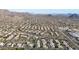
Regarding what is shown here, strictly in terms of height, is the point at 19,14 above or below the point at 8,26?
above

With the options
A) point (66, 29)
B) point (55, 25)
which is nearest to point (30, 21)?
point (55, 25)
